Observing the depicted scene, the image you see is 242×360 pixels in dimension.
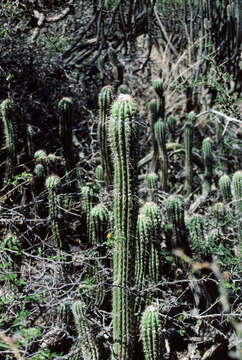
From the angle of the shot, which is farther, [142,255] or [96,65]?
[96,65]

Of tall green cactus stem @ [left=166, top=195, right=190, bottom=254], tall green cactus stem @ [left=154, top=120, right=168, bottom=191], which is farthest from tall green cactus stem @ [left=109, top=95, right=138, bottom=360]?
tall green cactus stem @ [left=154, top=120, right=168, bottom=191]

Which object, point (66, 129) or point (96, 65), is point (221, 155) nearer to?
point (96, 65)

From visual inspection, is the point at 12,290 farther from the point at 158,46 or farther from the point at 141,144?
the point at 158,46

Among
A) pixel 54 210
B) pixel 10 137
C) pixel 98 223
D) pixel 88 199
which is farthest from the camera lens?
pixel 10 137

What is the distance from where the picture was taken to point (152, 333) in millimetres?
2736

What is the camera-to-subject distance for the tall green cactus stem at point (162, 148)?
14.9ft

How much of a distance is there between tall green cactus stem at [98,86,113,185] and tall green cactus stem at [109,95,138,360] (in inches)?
49.3

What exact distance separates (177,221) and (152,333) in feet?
3.56

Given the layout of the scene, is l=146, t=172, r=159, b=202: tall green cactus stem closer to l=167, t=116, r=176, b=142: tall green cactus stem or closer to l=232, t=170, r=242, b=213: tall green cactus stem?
l=232, t=170, r=242, b=213: tall green cactus stem

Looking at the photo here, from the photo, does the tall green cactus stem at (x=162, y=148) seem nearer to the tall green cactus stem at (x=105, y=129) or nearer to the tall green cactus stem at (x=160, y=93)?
the tall green cactus stem at (x=160, y=93)

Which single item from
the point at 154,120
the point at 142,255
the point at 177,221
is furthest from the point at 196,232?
the point at 154,120

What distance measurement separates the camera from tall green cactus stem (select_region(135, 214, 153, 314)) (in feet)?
10.2

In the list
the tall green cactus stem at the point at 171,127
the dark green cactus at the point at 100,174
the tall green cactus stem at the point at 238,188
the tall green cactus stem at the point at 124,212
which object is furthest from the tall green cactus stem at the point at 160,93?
the tall green cactus stem at the point at 124,212

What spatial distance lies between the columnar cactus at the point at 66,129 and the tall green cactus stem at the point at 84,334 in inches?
62.5
